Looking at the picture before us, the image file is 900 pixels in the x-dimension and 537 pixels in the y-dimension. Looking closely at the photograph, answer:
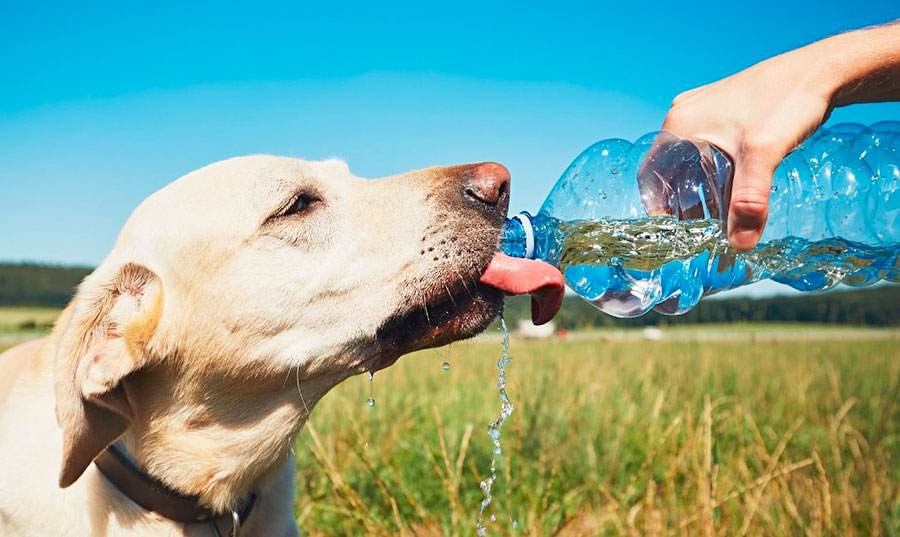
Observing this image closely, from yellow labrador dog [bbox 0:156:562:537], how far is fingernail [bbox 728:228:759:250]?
628 mm

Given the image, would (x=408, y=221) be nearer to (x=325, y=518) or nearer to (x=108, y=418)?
(x=108, y=418)

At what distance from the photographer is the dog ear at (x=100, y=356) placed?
2014 mm

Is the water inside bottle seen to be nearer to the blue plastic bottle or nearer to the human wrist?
the blue plastic bottle

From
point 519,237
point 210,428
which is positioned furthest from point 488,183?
point 210,428

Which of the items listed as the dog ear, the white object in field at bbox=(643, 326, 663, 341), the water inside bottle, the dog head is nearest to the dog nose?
the dog head

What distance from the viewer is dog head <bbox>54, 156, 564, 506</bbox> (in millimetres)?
2295

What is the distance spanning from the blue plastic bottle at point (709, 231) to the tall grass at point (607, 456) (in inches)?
24.7

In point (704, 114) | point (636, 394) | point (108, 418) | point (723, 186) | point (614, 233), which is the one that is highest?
point (704, 114)

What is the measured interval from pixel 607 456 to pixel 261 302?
248 centimetres

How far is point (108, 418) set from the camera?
7.07 ft

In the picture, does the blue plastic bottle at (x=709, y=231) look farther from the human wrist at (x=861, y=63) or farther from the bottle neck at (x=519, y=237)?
the human wrist at (x=861, y=63)

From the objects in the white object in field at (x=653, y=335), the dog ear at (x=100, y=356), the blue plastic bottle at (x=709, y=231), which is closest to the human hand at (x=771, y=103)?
the blue plastic bottle at (x=709, y=231)

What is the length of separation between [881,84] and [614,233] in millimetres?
945

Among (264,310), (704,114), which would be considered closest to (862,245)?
(704,114)
